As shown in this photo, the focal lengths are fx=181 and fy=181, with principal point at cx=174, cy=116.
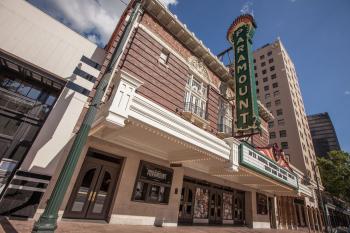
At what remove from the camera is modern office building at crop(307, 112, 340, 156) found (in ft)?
273

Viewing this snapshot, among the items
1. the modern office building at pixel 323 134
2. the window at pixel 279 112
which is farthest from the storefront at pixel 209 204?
the modern office building at pixel 323 134

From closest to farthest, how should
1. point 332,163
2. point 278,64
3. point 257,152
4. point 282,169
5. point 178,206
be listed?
point 178,206 < point 257,152 < point 282,169 < point 332,163 < point 278,64

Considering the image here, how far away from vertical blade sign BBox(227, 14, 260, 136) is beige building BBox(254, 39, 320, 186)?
2649 centimetres

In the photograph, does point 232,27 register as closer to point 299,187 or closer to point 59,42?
point 59,42

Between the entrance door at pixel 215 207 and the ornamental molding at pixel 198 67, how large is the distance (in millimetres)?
8711

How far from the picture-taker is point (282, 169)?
1352 centimetres

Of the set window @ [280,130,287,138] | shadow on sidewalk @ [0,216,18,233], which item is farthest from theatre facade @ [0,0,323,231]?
window @ [280,130,287,138]

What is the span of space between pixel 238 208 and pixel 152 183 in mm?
9701

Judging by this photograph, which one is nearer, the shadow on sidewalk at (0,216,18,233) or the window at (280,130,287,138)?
the shadow on sidewalk at (0,216,18,233)

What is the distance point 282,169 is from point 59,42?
16.0 m

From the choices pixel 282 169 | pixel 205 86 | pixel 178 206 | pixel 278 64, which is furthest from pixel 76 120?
pixel 278 64

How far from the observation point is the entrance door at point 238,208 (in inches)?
588

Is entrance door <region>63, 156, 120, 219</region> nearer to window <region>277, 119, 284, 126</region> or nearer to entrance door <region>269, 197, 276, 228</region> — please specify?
Result: entrance door <region>269, 197, 276, 228</region>

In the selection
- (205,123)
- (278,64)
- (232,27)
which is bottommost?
(205,123)
